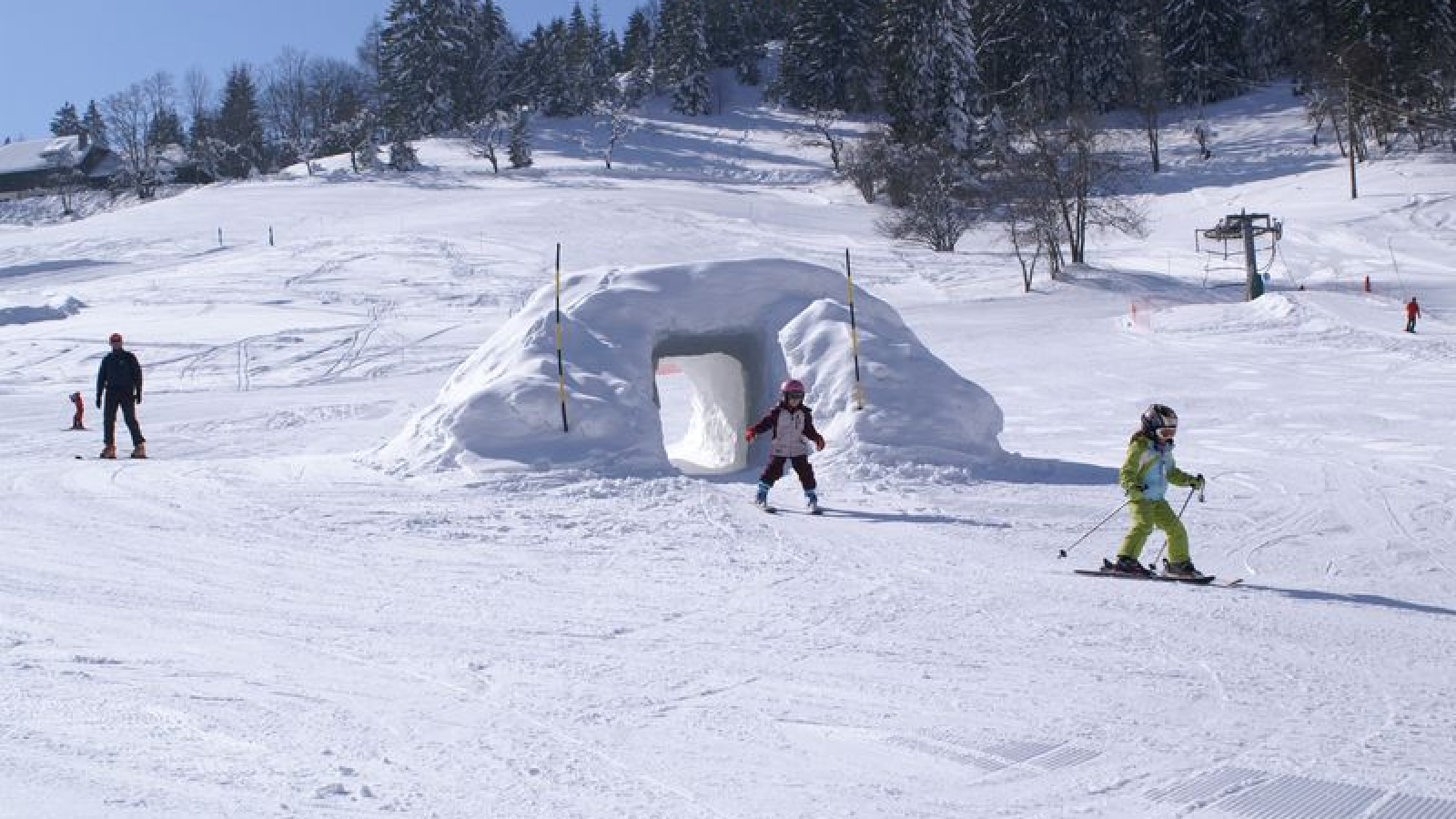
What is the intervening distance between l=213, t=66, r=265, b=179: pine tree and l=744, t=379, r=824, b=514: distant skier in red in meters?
75.9

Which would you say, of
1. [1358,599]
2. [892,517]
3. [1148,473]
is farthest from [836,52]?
[1358,599]

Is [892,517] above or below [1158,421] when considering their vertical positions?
below

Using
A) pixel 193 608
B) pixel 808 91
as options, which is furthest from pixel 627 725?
pixel 808 91

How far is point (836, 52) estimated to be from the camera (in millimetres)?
75250

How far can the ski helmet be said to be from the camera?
26.8ft

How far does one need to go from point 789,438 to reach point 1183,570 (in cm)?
381

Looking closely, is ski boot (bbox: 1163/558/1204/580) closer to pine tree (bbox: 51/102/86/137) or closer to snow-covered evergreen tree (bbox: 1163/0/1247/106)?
snow-covered evergreen tree (bbox: 1163/0/1247/106)

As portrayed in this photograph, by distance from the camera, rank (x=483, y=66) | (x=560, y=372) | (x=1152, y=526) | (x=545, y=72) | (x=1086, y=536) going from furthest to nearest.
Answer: (x=545, y=72), (x=483, y=66), (x=560, y=372), (x=1086, y=536), (x=1152, y=526)

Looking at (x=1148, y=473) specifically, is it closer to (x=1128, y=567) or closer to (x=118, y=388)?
(x=1128, y=567)

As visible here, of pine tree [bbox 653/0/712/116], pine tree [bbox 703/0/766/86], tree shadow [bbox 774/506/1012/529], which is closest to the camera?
tree shadow [bbox 774/506/1012/529]

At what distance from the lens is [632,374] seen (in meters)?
12.2

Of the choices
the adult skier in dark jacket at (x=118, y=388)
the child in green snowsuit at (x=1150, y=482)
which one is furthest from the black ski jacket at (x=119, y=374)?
the child in green snowsuit at (x=1150, y=482)

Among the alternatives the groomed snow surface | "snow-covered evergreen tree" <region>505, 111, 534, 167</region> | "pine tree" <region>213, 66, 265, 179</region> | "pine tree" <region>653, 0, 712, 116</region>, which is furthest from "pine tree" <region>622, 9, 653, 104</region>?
the groomed snow surface

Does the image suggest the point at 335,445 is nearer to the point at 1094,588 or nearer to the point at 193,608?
the point at 193,608
